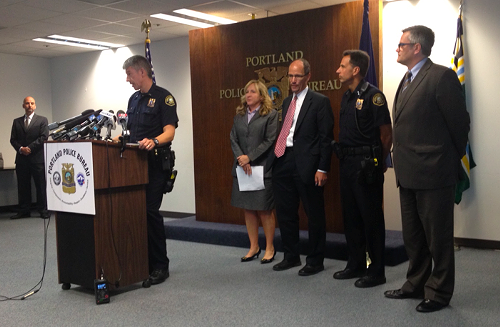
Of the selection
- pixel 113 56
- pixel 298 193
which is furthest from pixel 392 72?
pixel 113 56

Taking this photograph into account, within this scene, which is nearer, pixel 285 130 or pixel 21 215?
pixel 285 130

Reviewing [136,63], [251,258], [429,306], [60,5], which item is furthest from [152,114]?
[60,5]

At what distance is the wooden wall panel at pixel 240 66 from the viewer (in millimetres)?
4992

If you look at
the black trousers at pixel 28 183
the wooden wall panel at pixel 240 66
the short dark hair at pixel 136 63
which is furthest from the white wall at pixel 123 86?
the short dark hair at pixel 136 63

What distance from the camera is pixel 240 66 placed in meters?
5.64

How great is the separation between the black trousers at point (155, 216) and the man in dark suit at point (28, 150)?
187 inches

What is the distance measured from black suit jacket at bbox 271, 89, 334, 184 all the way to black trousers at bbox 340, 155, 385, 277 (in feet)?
0.84

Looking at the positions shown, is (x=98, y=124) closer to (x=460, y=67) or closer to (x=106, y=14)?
(x=106, y=14)

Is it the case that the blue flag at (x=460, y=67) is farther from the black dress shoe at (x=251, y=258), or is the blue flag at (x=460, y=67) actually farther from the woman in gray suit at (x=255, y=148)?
the black dress shoe at (x=251, y=258)

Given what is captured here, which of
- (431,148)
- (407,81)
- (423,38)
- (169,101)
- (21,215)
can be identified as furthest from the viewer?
(21,215)

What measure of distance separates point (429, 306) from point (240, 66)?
346 centimetres

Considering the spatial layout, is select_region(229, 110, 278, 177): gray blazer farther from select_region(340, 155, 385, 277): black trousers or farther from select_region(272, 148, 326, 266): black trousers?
select_region(340, 155, 385, 277): black trousers

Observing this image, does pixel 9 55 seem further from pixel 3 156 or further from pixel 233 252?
pixel 233 252

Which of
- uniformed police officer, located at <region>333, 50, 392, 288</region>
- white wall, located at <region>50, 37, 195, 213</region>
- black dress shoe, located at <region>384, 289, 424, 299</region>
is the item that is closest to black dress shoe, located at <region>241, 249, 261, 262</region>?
uniformed police officer, located at <region>333, 50, 392, 288</region>
